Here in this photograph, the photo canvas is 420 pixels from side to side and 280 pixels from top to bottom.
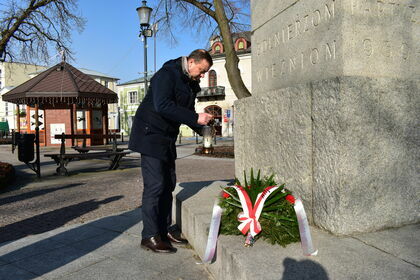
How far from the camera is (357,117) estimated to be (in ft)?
7.60

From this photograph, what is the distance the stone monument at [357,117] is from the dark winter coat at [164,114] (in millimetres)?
886

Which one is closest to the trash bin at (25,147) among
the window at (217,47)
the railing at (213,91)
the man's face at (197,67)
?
the man's face at (197,67)

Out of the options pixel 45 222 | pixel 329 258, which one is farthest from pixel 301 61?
pixel 45 222

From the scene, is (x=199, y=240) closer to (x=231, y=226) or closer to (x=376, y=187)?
(x=231, y=226)

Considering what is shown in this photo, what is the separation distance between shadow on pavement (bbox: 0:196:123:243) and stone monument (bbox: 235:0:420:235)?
298cm

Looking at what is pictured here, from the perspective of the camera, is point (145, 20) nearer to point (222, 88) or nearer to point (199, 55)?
point (199, 55)

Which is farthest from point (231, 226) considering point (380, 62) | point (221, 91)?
point (221, 91)

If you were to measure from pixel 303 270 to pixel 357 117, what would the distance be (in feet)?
3.61

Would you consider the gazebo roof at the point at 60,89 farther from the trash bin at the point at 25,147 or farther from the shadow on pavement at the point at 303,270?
the shadow on pavement at the point at 303,270

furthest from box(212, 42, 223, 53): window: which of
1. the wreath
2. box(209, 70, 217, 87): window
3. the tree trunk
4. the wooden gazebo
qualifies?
the wreath

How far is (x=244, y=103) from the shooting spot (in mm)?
3736

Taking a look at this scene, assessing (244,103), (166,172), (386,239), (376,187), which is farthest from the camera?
(244,103)

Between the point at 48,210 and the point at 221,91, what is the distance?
29.9 m

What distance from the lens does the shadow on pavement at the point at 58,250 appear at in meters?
2.73
